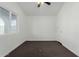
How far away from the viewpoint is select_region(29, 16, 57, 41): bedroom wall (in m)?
9.67

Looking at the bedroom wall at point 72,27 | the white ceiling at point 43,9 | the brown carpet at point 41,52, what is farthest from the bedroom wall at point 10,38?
the bedroom wall at point 72,27

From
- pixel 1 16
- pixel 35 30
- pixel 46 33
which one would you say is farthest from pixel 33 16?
pixel 1 16

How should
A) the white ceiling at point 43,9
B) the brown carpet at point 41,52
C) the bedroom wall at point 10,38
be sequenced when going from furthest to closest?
the white ceiling at point 43,9, the brown carpet at point 41,52, the bedroom wall at point 10,38

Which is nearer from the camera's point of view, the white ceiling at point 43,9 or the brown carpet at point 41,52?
the brown carpet at point 41,52

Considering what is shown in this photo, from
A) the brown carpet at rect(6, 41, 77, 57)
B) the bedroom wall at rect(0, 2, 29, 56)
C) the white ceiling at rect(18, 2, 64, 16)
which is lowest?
the brown carpet at rect(6, 41, 77, 57)

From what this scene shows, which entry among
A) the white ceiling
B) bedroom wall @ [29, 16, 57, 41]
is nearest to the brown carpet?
the white ceiling

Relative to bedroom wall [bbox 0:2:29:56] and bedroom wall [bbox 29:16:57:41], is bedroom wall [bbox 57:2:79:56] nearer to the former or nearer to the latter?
bedroom wall [bbox 0:2:29:56]

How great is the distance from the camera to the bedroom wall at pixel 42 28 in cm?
967

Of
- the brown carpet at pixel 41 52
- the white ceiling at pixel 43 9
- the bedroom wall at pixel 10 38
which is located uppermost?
the white ceiling at pixel 43 9

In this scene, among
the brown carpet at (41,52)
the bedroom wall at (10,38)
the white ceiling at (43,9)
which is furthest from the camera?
the white ceiling at (43,9)

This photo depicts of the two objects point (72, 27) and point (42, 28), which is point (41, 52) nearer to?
point (72, 27)

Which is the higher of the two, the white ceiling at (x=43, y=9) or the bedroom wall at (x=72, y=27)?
the white ceiling at (x=43, y=9)

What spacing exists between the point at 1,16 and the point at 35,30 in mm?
5603

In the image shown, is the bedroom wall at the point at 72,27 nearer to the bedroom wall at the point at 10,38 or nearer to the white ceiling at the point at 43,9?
the white ceiling at the point at 43,9
